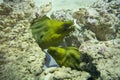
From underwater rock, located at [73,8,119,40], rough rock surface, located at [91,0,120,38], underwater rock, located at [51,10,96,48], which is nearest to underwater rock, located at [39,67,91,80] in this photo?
underwater rock, located at [51,10,96,48]

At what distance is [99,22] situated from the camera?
3211 mm

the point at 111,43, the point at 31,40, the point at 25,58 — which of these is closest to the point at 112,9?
the point at 111,43

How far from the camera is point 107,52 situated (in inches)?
96.3

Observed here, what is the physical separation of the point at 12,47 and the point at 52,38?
Answer: 505 mm

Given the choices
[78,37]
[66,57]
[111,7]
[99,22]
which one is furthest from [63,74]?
[111,7]

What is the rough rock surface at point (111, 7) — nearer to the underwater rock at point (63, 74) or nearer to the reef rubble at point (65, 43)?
the reef rubble at point (65, 43)

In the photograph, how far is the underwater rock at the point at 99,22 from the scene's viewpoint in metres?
3.21

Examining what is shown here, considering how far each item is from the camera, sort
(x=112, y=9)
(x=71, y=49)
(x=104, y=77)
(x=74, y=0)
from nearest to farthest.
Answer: (x=104, y=77) < (x=71, y=49) < (x=112, y=9) < (x=74, y=0)

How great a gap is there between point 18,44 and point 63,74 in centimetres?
74

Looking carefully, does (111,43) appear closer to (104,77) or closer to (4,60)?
(104,77)

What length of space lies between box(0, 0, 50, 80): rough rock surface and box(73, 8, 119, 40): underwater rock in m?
0.71

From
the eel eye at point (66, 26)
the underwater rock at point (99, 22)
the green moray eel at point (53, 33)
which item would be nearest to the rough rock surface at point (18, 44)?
the green moray eel at point (53, 33)

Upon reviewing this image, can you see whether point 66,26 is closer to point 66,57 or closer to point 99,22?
point 66,57

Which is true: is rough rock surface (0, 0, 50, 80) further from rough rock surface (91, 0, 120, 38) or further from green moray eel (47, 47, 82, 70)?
rough rock surface (91, 0, 120, 38)
